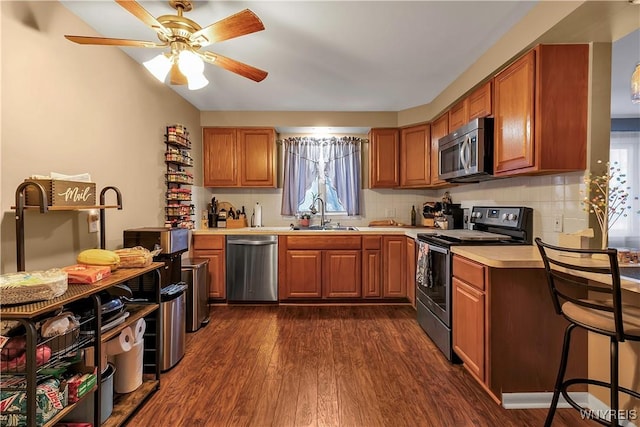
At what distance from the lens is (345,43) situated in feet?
7.42

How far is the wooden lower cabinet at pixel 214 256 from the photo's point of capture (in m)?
3.57

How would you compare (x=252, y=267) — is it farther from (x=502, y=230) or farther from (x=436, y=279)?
(x=502, y=230)

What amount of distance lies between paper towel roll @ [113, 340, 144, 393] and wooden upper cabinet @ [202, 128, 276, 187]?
2417 mm

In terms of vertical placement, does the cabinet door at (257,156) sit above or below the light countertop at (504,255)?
above

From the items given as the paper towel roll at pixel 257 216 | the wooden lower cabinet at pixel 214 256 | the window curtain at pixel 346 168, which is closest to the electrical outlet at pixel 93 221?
the wooden lower cabinet at pixel 214 256

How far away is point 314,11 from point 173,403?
8.19 feet

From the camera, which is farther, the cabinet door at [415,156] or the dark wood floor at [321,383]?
the cabinet door at [415,156]

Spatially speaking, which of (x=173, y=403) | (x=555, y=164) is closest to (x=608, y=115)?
(x=555, y=164)

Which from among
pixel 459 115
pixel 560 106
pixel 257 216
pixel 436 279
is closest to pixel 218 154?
pixel 257 216

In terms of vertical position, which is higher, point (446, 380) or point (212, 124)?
point (212, 124)

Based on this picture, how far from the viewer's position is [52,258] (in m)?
1.78

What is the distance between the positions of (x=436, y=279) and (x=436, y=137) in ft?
5.78

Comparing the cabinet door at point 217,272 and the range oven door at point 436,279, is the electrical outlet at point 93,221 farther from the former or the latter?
the range oven door at point 436,279

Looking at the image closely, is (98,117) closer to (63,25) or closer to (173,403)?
(63,25)
